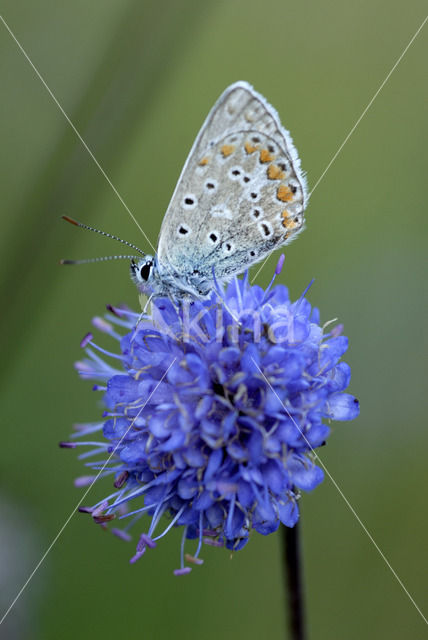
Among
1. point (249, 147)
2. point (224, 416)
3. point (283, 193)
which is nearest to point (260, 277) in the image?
point (283, 193)

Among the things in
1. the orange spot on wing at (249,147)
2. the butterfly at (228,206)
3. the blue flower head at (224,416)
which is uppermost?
the orange spot on wing at (249,147)

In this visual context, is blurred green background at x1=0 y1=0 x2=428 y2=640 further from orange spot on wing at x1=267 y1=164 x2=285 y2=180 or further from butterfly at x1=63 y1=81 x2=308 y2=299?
orange spot on wing at x1=267 y1=164 x2=285 y2=180

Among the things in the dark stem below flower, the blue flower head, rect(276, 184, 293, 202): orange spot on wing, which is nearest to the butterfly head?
the blue flower head

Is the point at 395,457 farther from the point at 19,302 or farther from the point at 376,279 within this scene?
the point at 19,302

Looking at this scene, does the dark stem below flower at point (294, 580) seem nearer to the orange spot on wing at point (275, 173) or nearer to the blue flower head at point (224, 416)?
the blue flower head at point (224, 416)

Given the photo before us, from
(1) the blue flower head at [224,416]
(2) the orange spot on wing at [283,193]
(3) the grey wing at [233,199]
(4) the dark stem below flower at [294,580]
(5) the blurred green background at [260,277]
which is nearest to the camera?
(1) the blue flower head at [224,416]

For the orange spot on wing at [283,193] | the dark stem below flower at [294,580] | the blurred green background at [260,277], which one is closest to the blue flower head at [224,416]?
the dark stem below flower at [294,580]
